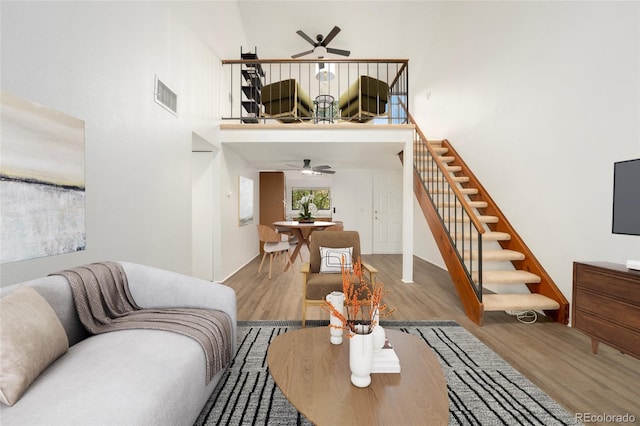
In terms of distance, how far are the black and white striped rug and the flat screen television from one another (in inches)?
49.4

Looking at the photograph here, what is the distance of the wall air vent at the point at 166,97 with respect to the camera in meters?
2.67

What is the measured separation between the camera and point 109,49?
2029mm

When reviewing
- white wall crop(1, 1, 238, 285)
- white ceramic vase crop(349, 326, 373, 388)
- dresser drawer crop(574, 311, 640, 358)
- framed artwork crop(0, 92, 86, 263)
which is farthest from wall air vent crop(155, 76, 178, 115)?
dresser drawer crop(574, 311, 640, 358)

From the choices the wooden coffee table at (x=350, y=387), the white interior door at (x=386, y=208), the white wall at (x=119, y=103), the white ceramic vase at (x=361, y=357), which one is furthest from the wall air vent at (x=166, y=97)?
the white interior door at (x=386, y=208)

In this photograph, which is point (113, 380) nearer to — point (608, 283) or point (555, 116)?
point (608, 283)

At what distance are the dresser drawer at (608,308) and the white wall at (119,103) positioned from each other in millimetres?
3669

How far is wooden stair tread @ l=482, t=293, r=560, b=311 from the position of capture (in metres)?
2.79

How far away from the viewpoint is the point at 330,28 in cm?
637

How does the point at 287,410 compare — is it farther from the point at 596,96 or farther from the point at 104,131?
the point at 596,96

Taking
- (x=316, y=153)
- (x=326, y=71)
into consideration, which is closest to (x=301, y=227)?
(x=316, y=153)

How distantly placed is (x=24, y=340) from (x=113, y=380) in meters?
0.36

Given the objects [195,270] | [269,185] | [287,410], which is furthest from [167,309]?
[269,185]

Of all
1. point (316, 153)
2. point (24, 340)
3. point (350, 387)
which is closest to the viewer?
point (24, 340)

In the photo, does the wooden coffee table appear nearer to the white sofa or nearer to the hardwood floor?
the white sofa
